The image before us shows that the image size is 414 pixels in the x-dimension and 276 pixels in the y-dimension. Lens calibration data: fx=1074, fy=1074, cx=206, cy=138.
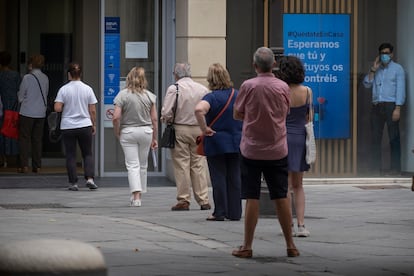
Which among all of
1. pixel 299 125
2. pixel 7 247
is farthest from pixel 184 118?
pixel 7 247

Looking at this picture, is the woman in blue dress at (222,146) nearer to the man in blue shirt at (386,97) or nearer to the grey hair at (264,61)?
the grey hair at (264,61)

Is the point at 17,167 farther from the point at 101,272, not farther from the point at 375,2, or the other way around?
the point at 101,272

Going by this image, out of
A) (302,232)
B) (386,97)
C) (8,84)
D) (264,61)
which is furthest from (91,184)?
(264,61)

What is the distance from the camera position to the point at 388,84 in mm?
17266

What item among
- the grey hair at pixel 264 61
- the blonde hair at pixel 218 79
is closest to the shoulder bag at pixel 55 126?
the blonde hair at pixel 218 79

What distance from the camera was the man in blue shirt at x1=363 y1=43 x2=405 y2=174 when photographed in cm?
1723

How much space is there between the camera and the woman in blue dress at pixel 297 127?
10.5 metres

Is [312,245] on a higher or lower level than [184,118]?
lower

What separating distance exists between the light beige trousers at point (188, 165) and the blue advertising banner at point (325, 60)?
427 centimetres

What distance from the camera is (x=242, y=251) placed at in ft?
29.8

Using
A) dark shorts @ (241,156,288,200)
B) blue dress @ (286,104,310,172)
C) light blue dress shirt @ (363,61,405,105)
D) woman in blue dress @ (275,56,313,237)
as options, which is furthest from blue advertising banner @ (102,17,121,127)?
dark shorts @ (241,156,288,200)

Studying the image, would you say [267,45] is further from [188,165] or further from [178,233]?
[178,233]

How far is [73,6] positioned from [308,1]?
4.74 metres

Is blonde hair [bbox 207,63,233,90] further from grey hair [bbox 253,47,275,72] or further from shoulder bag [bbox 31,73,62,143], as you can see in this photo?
shoulder bag [bbox 31,73,62,143]
